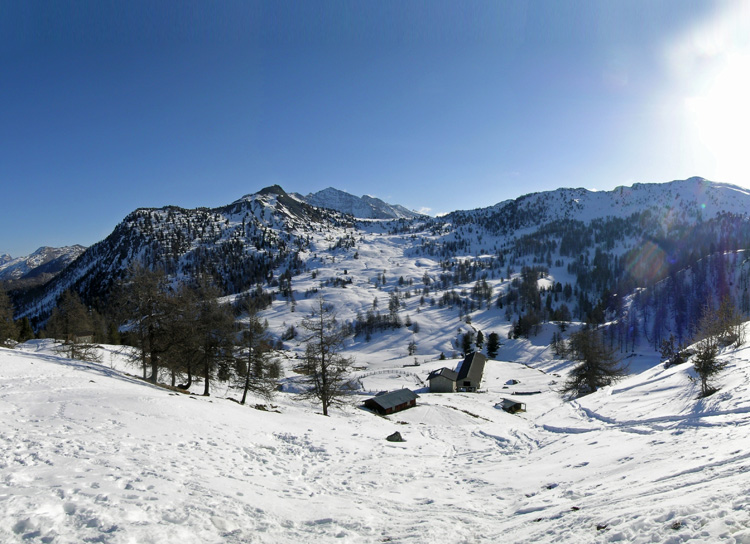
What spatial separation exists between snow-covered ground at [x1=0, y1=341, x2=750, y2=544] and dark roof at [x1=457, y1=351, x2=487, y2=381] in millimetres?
54256

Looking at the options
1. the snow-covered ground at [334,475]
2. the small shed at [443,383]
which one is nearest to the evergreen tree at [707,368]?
the snow-covered ground at [334,475]

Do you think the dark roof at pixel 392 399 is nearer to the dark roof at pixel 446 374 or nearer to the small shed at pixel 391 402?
the small shed at pixel 391 402

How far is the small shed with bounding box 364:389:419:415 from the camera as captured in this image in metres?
41.9

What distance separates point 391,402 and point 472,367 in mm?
40104

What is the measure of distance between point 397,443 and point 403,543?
42.6ft

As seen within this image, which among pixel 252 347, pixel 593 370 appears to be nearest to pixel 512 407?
pixel 593 370

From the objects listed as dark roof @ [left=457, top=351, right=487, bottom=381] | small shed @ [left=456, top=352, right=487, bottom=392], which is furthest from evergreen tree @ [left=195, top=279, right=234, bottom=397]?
dark roof @ [left=457, top=351, right=487, bottom=381]

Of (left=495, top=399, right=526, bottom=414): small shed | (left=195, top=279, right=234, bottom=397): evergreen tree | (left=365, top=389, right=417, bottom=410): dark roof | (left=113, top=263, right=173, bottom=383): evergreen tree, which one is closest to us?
(left=113, top=263, right=173, bottom=383): evergreen tree

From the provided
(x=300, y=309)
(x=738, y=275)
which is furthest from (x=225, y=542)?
(x=738, y=275)

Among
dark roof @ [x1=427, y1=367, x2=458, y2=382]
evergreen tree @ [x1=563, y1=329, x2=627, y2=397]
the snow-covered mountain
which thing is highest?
the snow-covered mountain

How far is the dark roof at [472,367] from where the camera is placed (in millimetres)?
74438

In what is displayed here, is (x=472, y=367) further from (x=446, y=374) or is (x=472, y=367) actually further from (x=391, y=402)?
(x=391, y=402)

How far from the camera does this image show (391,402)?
43062 millimetres

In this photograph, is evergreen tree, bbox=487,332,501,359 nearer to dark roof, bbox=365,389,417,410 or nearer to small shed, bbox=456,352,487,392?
small shed, bbox=456,352,487,392
